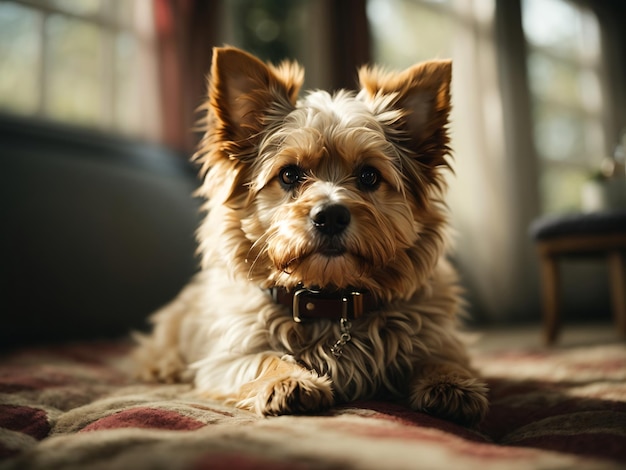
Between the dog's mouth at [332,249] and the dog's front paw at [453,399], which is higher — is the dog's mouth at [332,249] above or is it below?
above

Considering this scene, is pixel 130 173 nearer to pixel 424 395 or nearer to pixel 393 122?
pixel 393 122

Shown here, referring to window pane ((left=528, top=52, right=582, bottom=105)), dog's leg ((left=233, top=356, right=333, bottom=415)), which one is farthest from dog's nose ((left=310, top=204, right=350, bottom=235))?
window pane ((left=528, top=52, right=582, bottom=105))

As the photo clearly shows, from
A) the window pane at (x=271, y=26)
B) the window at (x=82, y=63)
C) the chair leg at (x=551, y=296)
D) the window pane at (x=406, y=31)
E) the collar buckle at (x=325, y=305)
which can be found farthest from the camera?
the window pane at (x=406, y=31)

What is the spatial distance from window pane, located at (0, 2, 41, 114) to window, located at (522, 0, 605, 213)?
5.13m

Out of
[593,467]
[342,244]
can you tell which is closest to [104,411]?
[342,244]

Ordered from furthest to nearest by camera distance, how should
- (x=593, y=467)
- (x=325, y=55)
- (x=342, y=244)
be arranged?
(x=325, y=55) → (x=342, y=244) → (x=593, y=467)

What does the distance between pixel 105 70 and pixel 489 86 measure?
12.7ft

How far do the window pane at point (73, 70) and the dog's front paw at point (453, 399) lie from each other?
3443 mm

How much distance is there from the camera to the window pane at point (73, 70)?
385 centimetres

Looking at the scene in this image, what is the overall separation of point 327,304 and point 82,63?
3354 mm

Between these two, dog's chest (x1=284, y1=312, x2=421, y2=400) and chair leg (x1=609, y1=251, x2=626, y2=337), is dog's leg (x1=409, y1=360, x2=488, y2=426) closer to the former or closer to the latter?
dog's chest (x1=284, y1=312, x2=421, y2=400)

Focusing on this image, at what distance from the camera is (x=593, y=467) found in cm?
82

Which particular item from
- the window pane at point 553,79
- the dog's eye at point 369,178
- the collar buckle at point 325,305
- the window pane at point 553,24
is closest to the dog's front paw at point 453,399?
the collar buckle at point 325,305

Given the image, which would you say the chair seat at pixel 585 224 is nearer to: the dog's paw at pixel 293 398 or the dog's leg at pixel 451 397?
the dog's leg at pixel 451 397
